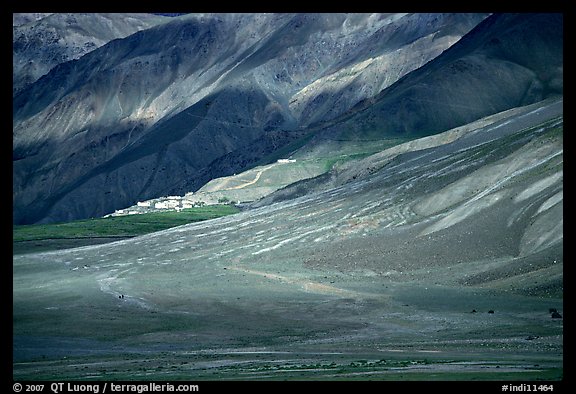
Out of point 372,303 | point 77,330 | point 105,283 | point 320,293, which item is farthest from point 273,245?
point 77,330

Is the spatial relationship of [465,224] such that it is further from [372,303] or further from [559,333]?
[559,333]

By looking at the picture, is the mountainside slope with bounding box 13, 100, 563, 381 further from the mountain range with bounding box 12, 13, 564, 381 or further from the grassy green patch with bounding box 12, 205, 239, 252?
the grassy green patch with bounding box 12, 205, 239, 252

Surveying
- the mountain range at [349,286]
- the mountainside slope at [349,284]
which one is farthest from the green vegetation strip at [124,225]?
the mountain range at [349,286]

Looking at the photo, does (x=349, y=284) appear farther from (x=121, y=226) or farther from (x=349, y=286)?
(x=121, y=226)

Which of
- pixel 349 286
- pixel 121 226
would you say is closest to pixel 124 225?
pixel 121 226

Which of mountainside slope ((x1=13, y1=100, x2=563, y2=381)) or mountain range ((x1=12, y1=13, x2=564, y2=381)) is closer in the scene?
mountain range ((x1=12, y1=13, x2=564, y2=381))

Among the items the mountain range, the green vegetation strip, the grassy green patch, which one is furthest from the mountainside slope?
the green vegetation strip

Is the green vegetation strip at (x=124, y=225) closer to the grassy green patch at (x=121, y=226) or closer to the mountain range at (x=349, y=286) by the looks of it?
the grassy green patch at (x=121, y=226)
